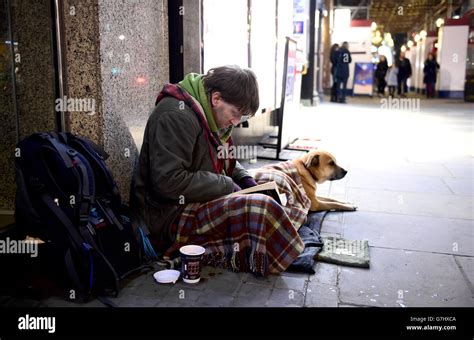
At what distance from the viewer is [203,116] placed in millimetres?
Answer: 3115

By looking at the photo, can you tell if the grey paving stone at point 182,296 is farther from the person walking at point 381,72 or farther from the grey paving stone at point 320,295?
the person walking at point 381,72

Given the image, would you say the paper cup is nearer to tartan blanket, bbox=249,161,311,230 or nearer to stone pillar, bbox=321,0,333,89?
tartan blanket, bbox=249,161,311,230

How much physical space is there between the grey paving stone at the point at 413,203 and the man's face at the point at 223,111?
2.10m

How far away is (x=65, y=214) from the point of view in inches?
104

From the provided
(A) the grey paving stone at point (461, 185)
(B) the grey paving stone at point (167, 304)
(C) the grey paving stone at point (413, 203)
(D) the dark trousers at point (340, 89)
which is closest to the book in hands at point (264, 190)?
(B) the grey paving stone at point (167, 304)

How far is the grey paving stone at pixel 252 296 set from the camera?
2.76 metres

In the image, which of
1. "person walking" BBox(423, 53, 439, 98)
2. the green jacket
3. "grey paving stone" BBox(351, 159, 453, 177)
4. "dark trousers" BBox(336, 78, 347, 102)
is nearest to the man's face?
the green jacket

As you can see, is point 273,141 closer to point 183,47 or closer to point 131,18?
point 183,47

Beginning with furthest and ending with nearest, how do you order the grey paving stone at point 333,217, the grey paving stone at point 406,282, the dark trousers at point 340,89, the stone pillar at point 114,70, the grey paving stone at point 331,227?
1. the dark trousers at point 340,89
2. the grey paving stone at point 333,217
3. the grey paving stone at point 331,227
4. the stone pillar at point 114,70
5. the grey paving stone at point 406,282

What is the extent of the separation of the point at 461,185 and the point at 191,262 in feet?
13.3

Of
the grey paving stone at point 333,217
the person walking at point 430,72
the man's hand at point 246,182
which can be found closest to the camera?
the man's hand at point 246,182

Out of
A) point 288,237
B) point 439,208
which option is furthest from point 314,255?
point 439,208

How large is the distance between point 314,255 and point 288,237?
456 mm

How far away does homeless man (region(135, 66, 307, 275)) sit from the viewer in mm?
3010
